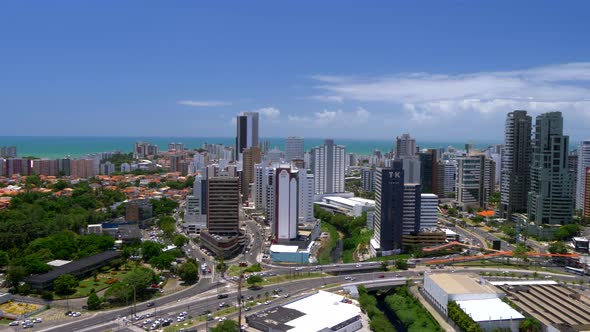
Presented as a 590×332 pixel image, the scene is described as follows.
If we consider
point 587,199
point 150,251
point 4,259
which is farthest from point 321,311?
point 587,199

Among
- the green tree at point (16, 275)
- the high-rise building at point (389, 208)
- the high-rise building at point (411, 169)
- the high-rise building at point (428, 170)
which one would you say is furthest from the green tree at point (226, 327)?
the high-rise building at point (428, 170)

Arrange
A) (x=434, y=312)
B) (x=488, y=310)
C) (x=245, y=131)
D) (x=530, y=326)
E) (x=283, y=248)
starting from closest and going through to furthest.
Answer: (x=530, y=326)
(x=488, y=310)
(x=434, y=312)
(x=283, y=248)
(x=245, y=131)

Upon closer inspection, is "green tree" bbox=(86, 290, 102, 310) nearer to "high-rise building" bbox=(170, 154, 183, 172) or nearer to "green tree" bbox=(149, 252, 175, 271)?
"green tree" bbox=(149, 252, 175, 271)

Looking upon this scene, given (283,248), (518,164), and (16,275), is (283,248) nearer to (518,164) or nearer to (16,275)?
(16,275)

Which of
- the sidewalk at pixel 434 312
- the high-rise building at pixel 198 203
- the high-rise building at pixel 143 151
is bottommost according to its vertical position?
the sidewalk at pixel 434 312

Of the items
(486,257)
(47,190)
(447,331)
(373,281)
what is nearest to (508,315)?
(447,331)

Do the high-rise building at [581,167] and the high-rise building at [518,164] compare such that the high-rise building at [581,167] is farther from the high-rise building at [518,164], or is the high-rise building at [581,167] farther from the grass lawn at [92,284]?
the grass lawn at [92,284]
